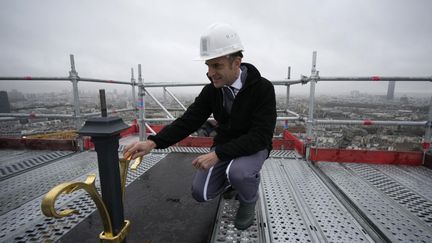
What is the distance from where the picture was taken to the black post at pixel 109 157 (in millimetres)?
815

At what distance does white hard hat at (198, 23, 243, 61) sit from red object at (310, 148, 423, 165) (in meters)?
2.02

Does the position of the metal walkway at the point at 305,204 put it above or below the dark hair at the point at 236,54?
below

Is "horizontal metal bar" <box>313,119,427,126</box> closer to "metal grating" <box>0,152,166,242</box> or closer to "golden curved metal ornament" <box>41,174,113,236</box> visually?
"golden curved metal ornament" <box>41,174,113,236</box>

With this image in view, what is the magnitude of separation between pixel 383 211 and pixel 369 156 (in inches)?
48.6

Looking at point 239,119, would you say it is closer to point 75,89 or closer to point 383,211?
point 383,211

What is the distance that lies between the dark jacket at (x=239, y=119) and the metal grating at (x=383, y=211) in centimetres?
95

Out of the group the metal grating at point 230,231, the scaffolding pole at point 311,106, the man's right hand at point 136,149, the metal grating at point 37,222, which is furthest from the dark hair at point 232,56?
the metal grating at point 37,222

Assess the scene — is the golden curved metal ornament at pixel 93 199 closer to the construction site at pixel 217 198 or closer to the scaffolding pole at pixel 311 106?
the construction site at pixel 217 198

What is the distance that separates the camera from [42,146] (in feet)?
9.79

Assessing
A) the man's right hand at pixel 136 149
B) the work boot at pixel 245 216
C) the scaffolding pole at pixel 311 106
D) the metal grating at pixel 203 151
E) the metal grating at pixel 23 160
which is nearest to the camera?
the man's right hand at pixel 136 149

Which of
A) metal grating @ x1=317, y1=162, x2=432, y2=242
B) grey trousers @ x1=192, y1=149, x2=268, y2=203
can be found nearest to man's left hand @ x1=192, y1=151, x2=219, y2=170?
grey trousers @ x1=192, y1=149, x2=268, y2=203

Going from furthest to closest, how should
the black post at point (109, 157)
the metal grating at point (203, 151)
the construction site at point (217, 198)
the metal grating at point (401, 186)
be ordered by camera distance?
the metal grating at point (203, 151) → the metal grating at point (401, 186) → the construction site at point (217, 198) → the black post at point (109, 157)

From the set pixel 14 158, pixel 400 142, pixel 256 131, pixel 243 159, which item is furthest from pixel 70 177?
pixel 400 142

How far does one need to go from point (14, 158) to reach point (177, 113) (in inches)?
104
